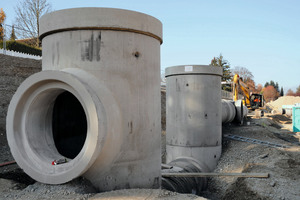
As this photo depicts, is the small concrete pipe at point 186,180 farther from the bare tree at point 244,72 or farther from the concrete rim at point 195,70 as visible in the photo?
the bare tree at point 244,72

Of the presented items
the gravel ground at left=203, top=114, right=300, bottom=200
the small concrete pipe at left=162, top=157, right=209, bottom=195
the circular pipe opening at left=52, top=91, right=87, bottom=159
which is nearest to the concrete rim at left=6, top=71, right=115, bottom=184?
the circular pipe opening at left=52, top=91, right=87, bottom=159

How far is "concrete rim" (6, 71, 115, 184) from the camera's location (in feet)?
10.6

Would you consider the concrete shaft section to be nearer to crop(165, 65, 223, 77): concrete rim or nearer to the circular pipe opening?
crop(165, 65, 223, 77): concrete rim

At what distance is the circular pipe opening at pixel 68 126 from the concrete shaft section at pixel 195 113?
175 inches

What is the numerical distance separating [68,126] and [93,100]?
3.83ft

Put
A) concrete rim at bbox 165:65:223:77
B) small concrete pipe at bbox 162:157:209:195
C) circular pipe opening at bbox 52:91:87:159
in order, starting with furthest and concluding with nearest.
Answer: concrete rim at bbox 165:65:223:77
small concrete pipe at bbox 162:157:209:195
circular pipe opening at bbox 52:91:87:159

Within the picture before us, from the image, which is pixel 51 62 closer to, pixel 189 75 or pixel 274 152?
pixel 189 75

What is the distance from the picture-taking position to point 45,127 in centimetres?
397

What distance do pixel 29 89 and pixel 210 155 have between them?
6.00 m

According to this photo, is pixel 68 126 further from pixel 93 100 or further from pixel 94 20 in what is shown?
pixel 94 20

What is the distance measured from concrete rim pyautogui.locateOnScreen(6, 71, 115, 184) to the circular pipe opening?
0.14 meters

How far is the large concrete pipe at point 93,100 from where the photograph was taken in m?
3.40

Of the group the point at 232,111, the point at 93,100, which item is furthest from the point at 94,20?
the point at 232,111

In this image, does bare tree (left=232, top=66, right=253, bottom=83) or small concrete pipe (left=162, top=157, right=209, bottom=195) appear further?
bare tree (left=232, top=66, right=253, bottom=83)
